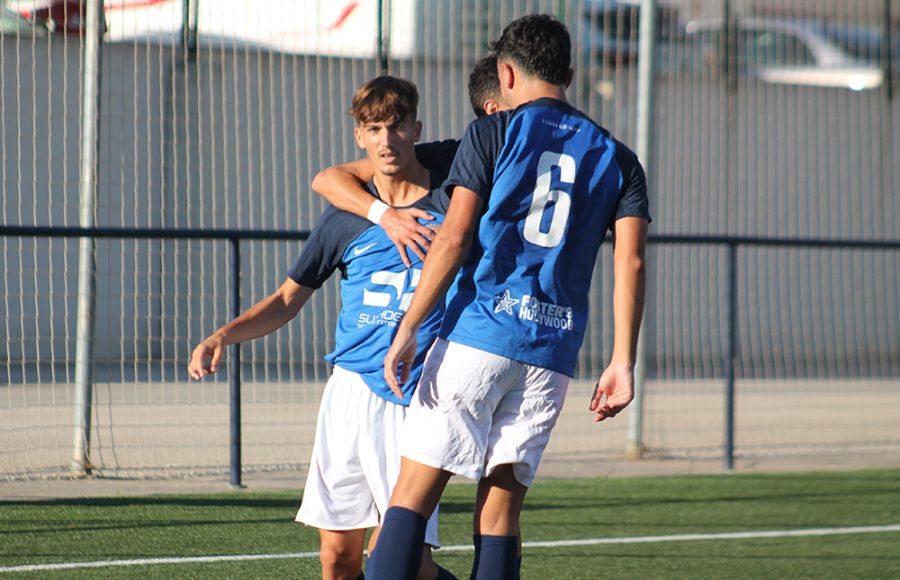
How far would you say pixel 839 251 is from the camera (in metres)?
14.3

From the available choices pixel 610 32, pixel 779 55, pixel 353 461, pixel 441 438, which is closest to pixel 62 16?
pixel 610 32

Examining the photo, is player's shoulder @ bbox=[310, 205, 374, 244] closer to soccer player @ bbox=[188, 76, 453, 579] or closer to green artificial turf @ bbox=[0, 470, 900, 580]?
soccer player @ bbox=[188, 76, 453, 579]

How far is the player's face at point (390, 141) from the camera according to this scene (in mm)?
4055

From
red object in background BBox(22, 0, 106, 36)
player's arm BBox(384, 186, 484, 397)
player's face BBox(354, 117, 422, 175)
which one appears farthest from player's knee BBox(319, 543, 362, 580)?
red object in background BBox(22, 0, 106, 36)

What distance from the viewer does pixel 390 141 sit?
13.3 feet

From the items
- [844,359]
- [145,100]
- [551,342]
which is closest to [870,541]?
[551,342]

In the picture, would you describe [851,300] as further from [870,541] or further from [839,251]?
[870,541]

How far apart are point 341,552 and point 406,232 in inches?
40.9

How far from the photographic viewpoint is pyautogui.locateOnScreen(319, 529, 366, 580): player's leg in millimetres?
4129

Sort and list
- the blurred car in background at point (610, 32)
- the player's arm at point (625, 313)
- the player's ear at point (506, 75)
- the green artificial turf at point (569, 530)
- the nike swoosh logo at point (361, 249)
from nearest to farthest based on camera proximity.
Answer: the player's arm at point (625, 313) → the player's ear at point (506, 75) → the nike swoosh logo at point (361, 249) → the green artificial turf at point (569, 530) → the blurred car in background at point (610, 32)

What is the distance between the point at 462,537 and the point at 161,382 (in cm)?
338

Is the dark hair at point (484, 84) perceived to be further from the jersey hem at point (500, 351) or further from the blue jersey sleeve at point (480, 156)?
the jersey hem at point (500, 351)

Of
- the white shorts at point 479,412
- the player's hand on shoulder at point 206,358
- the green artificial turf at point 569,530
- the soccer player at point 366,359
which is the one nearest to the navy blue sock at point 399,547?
the white shorts at point 479,412

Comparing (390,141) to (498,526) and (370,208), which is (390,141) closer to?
(370,208)
